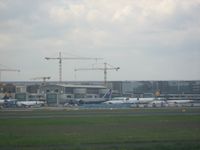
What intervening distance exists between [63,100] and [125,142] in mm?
134038

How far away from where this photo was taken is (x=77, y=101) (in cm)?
15762

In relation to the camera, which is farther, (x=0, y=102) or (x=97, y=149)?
(x=0, y=102)

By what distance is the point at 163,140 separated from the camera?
3175 centimetres

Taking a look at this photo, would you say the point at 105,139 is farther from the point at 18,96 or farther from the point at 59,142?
the point at 18,96

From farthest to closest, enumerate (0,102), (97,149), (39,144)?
(0,102)
(39,144)
(97,149)

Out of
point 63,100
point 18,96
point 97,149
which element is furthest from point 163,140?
point 18,96

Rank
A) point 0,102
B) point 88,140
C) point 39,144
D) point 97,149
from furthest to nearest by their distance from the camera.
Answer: point 0,102 → point 88,140 → point 39,144 → point 97,149

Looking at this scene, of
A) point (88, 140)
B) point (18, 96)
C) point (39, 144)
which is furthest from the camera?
point (18, 96)

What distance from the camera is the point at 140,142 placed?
101 ft

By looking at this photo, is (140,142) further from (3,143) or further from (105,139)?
(3,143)

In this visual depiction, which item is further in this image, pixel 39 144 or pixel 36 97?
pixel 36 97

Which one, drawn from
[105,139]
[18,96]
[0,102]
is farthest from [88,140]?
[18,96]

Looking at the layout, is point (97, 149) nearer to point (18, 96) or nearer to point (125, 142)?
point (125, 142)

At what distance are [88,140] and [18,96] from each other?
6102 inches
